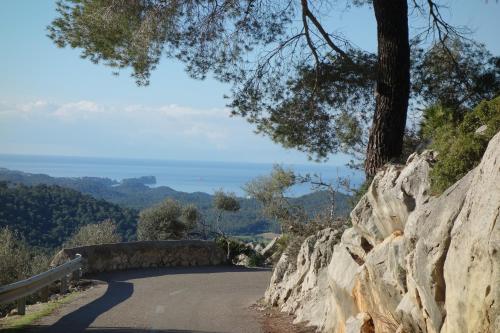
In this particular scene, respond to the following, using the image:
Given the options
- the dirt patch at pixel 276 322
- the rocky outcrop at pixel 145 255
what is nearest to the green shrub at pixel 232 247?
the rocky outcrop at pixel 145 255

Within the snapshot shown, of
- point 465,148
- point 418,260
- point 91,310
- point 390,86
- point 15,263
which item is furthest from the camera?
point 15,263

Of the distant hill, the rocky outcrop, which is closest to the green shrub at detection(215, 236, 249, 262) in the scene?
the rocky outcrop

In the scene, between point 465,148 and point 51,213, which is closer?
point 465,148

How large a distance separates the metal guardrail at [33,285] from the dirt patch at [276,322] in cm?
494

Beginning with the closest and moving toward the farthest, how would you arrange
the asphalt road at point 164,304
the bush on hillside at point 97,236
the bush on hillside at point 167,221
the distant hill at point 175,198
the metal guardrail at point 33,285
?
the metal guardrail at point 33,285 → the asphalt road at point 164,304 → the distant hill at point 175,198 → the bush on hillside at point 97,236 → the bush on hillside at point 167,221

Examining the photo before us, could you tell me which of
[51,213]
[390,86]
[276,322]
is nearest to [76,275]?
[276,322]

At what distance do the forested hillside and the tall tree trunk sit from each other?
1134 inches

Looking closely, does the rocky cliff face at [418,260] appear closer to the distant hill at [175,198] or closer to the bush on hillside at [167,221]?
the distant hill at [175,198]

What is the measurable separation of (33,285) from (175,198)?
2428 cm

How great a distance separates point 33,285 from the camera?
12.9m

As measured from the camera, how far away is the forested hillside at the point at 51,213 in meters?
38.3

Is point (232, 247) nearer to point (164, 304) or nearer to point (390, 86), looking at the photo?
point (164, 304)

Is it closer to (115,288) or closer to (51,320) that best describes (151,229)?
(115,288)

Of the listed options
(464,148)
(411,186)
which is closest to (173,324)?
(411,186)
